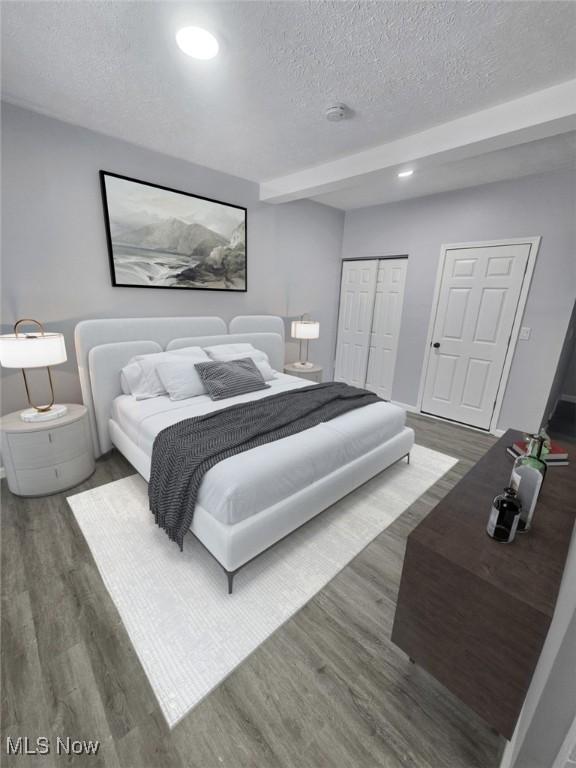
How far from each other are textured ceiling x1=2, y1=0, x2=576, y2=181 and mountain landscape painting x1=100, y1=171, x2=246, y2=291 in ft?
1.80

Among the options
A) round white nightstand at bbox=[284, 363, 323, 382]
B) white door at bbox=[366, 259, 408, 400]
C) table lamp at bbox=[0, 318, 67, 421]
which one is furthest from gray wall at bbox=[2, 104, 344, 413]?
white door at bbox=[366, 259, 408, 400]

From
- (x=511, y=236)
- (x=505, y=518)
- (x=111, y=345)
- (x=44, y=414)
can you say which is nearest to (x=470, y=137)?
(x=511, y=236)

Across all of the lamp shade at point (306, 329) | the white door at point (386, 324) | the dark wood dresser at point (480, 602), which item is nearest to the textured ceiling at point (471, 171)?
the white door at point (386, 324)

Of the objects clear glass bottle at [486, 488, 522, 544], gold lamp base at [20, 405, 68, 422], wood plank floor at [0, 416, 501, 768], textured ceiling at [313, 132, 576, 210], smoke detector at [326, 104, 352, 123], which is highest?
textured ceiling at [313, 132, 576, 210]

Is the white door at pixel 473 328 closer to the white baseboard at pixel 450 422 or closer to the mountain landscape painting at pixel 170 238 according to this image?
the white baseboard at pixel 450 422

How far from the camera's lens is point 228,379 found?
113 inches

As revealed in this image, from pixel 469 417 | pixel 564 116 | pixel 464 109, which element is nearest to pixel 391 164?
pixel 464 109

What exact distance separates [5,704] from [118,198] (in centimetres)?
327

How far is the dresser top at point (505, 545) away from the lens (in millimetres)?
1017

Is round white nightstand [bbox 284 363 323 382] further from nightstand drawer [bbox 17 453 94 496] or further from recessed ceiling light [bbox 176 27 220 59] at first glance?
recessed ceiling light [bbox 176 27 220 59]

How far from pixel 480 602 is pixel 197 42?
272 cm

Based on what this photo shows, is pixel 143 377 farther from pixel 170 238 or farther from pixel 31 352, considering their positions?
pixel 170 238

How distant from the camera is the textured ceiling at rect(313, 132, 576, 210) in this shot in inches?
104

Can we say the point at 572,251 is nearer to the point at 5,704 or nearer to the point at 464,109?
the point at 464,109
